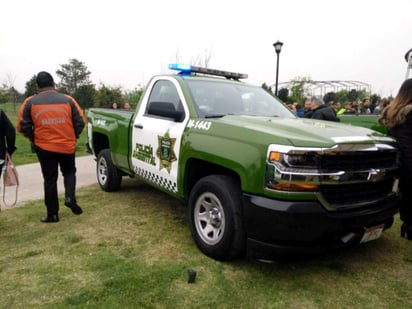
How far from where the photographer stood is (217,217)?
3.53 m

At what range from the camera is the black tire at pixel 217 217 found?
10.6 ft

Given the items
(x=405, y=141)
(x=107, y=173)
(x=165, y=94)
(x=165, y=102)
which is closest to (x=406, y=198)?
(x=405, y=141)

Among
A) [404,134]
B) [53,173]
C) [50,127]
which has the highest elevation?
[404,134]

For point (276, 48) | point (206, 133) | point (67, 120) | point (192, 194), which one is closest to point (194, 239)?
point (192, 194)

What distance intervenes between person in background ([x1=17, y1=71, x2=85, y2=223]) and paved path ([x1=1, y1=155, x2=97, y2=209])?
135 cm

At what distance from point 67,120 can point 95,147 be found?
1962mm

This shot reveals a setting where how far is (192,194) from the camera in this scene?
3758 millimetres

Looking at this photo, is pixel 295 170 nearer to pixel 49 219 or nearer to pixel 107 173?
pixel 49 219

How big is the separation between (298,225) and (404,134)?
1791mm

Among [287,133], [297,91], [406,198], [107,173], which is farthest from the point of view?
→ [297,91]

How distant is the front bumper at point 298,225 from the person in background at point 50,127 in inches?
105

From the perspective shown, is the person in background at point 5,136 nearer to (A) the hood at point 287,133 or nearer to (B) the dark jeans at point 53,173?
(B) the dark jeans at point 53,173

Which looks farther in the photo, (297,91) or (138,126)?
(297,91)

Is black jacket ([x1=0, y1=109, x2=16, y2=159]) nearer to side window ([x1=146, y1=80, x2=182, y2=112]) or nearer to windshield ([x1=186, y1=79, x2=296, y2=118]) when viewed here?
side window ([x1=146, y1=80, x2=182, y2=112])
